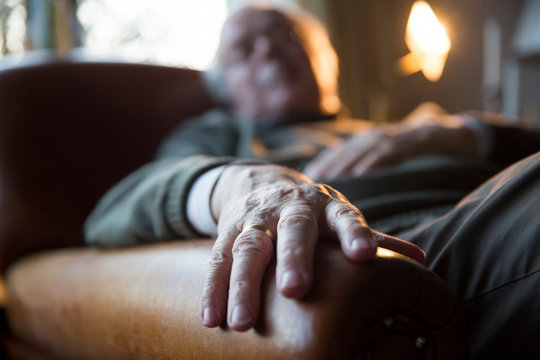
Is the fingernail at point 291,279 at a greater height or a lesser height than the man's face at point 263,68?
lesser

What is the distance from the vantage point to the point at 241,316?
342 millimetres

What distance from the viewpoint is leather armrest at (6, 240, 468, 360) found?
31cm

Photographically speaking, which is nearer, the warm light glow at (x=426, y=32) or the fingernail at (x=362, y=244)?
the fingernail at (x=362, y=244)

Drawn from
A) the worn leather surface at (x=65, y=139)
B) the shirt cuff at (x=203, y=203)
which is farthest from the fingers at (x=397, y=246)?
the worn leather surface at (x=65, y=139)

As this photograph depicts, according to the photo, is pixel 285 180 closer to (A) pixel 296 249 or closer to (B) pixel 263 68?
(A) pixel 296 249

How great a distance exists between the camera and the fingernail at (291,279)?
0.32 m

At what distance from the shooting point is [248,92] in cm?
145

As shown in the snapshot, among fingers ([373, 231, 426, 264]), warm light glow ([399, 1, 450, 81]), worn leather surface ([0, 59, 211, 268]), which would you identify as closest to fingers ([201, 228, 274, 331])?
fingers ([373, 231, 426, 264])

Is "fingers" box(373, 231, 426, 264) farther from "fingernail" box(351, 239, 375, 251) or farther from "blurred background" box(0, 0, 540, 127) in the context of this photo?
"blurred background" box(0, 0, 540, 127)

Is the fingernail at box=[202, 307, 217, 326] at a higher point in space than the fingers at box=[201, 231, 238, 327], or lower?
lower

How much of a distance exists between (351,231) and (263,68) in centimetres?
115

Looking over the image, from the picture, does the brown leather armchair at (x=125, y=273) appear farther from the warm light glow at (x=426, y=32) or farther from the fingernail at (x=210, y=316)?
the warm light glow at (x=426, y=32)

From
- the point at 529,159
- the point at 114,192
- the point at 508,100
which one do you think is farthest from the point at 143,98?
the point at 508,100

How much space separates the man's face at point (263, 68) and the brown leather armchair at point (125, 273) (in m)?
0.13
